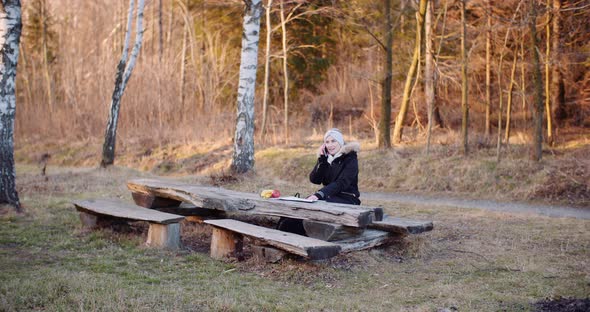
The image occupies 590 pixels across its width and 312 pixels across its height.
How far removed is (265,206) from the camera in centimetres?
721

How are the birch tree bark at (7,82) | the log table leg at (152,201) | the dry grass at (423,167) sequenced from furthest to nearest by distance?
the dry grass at (423,167) → the birch tree bark at (7,82) → the log table leg at (152,201)

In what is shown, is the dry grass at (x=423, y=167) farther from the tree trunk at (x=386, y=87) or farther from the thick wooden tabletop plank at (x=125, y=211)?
the thick wooden tabletop plank at (x=125, y=211)

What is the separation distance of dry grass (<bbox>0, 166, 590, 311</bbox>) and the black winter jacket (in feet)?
2.57

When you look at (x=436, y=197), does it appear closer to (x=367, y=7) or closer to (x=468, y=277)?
(x=468, y=277)

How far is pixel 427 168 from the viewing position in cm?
1442

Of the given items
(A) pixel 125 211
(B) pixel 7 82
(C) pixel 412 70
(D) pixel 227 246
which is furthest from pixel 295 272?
(C) pixel 412 70

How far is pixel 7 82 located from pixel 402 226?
6.33m

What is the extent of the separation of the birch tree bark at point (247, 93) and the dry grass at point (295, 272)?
17.4 ft

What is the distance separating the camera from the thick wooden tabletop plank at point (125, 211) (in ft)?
24.0

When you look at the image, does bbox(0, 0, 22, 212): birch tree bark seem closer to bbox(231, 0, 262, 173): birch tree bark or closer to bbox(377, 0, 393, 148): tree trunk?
bbox(231, 0, 262, 173): birch tree bark

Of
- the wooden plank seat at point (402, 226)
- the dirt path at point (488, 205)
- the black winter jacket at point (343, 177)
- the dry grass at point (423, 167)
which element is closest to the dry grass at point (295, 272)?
the wooden plank seat at point (402, 226)

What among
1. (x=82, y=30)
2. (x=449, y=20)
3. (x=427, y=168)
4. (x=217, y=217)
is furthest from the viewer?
(x=82, y=30)

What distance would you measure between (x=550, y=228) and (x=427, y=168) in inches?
218

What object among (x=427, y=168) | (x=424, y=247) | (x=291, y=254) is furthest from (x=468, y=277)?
(x=427, y=168)
